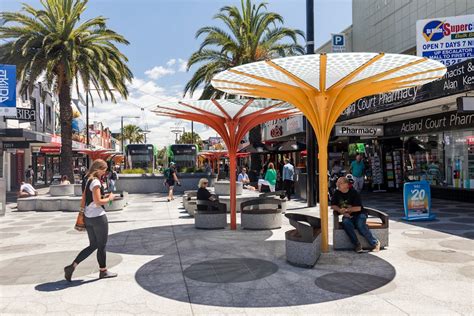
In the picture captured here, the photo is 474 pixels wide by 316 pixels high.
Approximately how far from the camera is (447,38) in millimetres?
15773

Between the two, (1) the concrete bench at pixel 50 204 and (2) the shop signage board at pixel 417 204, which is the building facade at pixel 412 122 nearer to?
(2) the shop signage board at pixel 417 204

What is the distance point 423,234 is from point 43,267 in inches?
296

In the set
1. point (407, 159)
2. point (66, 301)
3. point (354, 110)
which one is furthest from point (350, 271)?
point (407, 159)

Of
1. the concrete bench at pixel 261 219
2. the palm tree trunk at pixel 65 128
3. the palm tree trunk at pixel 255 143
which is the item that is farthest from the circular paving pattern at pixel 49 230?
the palm tree trunk at pixel 255 143

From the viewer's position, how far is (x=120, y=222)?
11.6m

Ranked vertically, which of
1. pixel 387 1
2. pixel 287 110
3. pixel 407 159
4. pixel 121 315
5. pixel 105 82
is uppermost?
pixel 387 1

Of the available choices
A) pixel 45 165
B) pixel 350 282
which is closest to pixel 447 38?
pixel 350 282

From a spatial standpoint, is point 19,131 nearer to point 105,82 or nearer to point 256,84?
point 105,82

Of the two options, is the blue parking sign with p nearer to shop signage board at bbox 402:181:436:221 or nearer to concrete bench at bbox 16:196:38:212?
shop signage board at bbox 402:181:436:221

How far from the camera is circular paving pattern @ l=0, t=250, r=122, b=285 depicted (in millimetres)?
5949

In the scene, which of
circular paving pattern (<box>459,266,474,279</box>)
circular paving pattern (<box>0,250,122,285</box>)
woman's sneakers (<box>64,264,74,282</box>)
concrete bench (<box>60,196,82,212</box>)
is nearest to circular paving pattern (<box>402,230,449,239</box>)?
circular paving pattern (<box>459,266,474,279</box>)

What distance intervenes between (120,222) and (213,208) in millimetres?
3162

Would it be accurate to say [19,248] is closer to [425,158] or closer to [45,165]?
[425,158]

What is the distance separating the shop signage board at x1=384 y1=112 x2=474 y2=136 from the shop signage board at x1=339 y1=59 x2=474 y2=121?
295 cm
